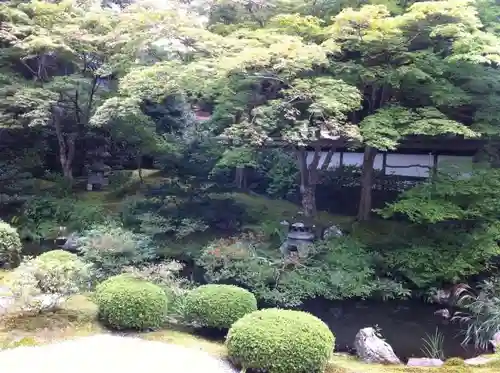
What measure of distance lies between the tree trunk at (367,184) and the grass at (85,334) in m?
6.15

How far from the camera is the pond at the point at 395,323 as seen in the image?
7.62 m

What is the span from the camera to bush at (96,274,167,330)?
6055 millimetres

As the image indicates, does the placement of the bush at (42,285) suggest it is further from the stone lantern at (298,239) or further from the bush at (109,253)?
the stone lantern at (298,239)

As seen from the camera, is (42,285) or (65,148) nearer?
(42,285)

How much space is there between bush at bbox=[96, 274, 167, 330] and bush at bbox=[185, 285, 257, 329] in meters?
0.45

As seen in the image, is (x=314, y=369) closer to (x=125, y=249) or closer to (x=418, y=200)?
(x=125, y=249)

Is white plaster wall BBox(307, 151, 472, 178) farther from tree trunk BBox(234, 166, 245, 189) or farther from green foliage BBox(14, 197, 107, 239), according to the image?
green foliage BBox(14, 197, 107, 239)

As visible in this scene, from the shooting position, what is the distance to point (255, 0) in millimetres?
11578

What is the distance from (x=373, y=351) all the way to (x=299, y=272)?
3.81 metres

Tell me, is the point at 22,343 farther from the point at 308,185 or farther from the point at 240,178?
the point at 240,178

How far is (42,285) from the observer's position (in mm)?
6262

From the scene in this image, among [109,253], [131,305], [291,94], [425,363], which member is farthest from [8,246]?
[425,363]

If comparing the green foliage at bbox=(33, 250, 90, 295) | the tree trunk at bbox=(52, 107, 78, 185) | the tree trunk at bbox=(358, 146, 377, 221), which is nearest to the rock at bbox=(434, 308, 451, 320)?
the tree trunk at bbox=(358, 146, 377, 221)

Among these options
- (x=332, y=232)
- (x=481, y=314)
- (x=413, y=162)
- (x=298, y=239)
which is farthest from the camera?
(x=413, y=162)
